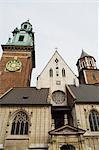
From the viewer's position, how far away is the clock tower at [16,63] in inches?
1511

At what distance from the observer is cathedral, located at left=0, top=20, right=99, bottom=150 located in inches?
930

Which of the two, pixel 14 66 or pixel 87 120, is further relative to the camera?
pixel 14 66

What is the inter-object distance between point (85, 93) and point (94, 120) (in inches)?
226

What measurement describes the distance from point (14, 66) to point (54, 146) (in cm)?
2183

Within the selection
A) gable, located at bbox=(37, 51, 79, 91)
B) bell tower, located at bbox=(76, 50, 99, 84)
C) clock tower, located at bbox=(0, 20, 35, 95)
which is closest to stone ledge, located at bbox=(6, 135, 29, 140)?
gable, located at bbox=(37, 51, 79, 91)

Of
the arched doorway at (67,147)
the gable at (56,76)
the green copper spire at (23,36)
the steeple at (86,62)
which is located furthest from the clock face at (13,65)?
the arched doorway at (67,147)

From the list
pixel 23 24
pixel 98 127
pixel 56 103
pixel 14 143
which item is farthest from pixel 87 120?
pixel 23 24

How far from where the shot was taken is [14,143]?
78.8ft

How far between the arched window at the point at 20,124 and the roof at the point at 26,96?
1.85 metres

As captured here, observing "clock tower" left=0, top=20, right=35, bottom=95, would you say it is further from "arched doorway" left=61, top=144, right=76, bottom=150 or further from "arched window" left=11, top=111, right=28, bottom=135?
"arched doorway" left=61, top=144, right=76, bottom=150

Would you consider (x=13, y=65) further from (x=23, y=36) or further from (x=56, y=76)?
(x=23, y=36)

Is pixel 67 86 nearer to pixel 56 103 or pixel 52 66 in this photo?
pixel 56 103

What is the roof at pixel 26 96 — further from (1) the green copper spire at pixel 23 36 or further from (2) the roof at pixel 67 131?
(1) the green copper spire at pixel 23 36

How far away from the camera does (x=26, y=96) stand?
30969 millimetres
